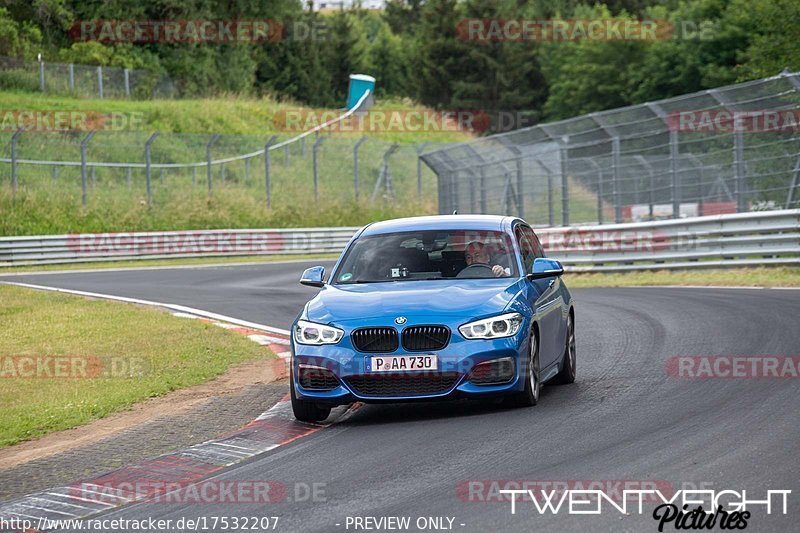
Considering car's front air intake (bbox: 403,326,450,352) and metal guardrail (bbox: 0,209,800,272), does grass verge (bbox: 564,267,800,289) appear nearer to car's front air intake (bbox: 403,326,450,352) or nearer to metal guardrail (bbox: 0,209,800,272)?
metal guardrail (bbox: 0,209,800,272)

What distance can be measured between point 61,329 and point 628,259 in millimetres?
11807

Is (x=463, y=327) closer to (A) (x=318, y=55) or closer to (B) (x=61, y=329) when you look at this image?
(B) (x=61, y=329)

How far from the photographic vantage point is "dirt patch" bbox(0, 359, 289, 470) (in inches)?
352

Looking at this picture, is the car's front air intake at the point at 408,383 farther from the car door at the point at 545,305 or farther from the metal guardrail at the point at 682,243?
the metal guardrail at the point at 682,243

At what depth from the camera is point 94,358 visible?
13.6 m

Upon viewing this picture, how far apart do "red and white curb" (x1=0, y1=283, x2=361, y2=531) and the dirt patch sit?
3.00 feet

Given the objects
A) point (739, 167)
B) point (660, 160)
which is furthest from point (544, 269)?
point (660, 160)

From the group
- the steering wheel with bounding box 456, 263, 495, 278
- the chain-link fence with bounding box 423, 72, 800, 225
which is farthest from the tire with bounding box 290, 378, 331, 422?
the chain-link fence with bounding box 423, 72, 800, 225

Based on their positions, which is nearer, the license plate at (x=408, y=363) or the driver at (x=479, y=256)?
the license plate at (x=408, y=363)

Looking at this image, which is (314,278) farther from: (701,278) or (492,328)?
(701,278)

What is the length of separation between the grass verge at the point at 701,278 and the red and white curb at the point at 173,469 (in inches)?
443

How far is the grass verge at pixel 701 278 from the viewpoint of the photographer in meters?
19.9

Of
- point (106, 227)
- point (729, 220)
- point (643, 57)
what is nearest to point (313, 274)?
point (729, 220)

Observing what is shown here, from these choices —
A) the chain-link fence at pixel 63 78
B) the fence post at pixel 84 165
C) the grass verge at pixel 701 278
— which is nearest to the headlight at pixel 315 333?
the grass verge at pixel 701 278
